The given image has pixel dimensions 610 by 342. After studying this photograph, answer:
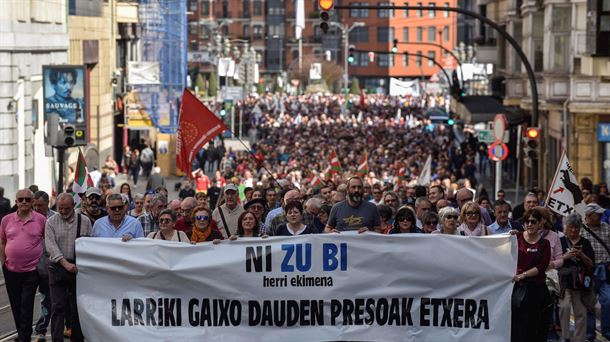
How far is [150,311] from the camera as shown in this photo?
548 inches

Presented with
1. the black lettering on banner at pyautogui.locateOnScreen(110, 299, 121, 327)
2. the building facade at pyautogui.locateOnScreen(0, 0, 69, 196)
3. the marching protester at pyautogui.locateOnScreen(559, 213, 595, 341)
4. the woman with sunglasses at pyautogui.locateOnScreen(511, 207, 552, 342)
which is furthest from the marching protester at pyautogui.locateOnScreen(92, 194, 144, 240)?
the building facade at pyautogui.locateOnScreen(0, 0, 69, 196)

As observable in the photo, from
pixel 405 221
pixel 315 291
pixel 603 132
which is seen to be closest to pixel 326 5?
pixel 603 132

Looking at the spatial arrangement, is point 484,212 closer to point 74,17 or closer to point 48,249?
point 48,249

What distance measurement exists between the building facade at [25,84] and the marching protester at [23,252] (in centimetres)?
1847

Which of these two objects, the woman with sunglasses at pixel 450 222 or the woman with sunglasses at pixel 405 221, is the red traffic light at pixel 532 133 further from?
the woman with sunglasses at pixel 450 222

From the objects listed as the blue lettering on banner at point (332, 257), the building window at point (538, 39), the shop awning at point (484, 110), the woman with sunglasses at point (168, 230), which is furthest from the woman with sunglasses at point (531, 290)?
the shop awning at point (484, 110)

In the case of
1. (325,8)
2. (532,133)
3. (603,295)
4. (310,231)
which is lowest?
(603,295)

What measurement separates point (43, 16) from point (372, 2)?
127866mm

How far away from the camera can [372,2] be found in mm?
171250

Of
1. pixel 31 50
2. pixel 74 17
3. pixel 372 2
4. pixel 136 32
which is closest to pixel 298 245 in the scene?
pixel 31 50

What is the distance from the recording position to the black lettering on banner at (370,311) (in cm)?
1381

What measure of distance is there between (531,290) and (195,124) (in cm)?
1007

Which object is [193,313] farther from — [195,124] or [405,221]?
[195,124]

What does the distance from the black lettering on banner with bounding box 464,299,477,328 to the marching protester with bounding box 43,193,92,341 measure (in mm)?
3544
